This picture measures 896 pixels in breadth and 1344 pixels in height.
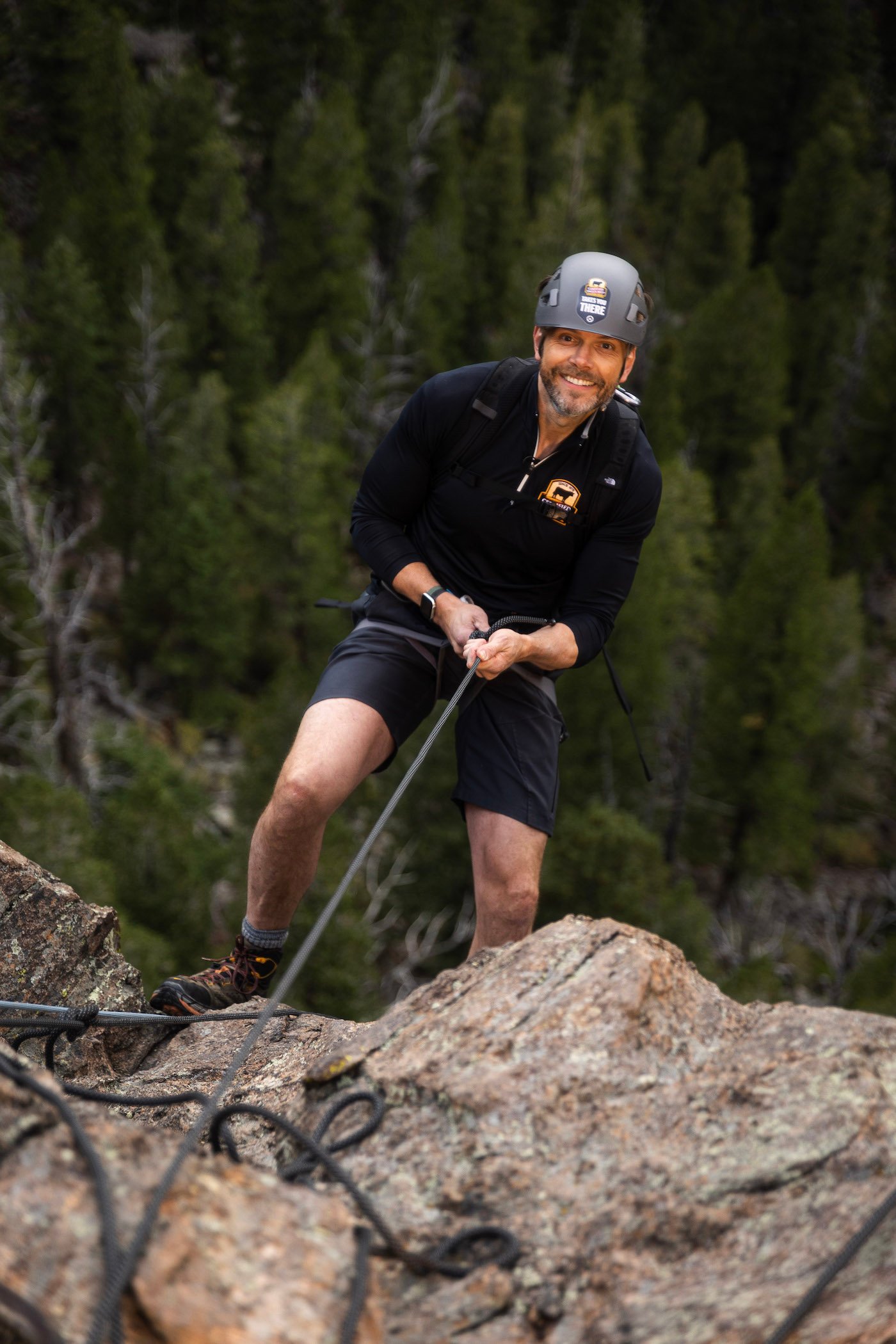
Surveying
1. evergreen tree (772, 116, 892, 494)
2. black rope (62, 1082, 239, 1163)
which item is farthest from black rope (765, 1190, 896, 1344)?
evergreen tree (772, 116, 892, 494)

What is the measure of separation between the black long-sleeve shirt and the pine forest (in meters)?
15.1

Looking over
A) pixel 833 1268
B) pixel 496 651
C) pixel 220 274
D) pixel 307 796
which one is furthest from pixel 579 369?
pixel 220 274

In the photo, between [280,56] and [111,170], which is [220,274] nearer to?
[111,170]

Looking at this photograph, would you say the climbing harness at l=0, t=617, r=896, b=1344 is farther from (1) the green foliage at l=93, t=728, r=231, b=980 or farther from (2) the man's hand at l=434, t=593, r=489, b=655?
(1) the green foliage at l=93, t=728, r=231, b=980

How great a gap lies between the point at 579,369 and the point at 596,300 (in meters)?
0.23

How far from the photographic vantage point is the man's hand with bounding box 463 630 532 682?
3736 mm

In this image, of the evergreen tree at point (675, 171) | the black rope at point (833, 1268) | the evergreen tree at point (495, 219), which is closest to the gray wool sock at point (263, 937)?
the black rope at point (833, 1268)

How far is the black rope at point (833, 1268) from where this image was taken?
2.12m

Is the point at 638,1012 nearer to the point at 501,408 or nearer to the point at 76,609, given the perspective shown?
the point at 501,408

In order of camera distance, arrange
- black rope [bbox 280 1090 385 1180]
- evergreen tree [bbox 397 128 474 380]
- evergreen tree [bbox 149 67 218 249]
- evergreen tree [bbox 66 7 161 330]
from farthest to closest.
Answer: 1. evergreen tree [bbox 397 128 474 380]
2. evergreen tree [bbox 149 67 218 249]
3. evergreen tree [bbox 66 7 161 330]
4. black rope [bbox 280 1090 385 1180]

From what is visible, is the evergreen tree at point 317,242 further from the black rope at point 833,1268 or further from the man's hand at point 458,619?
the black rope at point 833,1268

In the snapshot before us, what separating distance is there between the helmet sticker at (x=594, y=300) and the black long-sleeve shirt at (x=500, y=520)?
30 centimetres

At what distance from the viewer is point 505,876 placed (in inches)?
154

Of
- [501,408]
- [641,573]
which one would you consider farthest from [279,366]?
[501,408]
